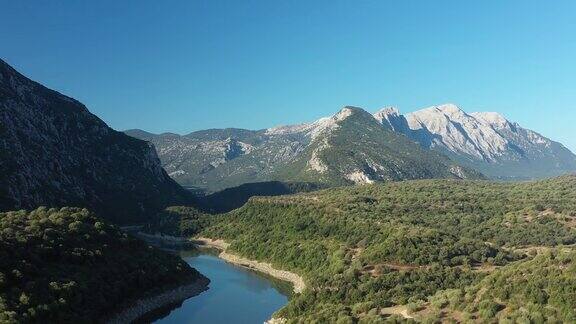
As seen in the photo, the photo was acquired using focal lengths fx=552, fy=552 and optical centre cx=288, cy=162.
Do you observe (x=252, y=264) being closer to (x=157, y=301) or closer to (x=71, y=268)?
(x=157, y=301)

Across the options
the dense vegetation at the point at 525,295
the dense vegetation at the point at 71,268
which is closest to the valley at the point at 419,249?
the dense vegetation at the point at 525,295

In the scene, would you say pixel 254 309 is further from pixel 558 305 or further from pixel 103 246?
pixel 558 305

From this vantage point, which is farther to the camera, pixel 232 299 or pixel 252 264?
pixel 252 264

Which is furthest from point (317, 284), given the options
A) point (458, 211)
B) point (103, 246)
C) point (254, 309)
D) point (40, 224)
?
point (458, 211)

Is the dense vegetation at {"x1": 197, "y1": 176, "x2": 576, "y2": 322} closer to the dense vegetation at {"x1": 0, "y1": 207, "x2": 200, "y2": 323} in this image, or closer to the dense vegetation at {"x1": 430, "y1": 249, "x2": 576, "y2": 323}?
the dense vegetation at {"x1": 430, "y1": 249, "x2": 576, "y2": 323}

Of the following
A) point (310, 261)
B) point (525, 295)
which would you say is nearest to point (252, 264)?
point (310, 261)

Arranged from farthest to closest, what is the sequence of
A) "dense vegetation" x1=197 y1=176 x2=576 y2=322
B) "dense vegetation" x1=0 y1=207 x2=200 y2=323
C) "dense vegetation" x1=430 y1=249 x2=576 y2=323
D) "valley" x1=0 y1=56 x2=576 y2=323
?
1. "dense vegetation" x1=197 y1=176 x2=576 y2=322
2. "dense vegetation" x1=0 y1=207 x2=200 y2=323
3. "valley" x1=0 y1=56 x2=576 y2=323
4. "dense vegetation" x1=430 y1=249 x2=576 y2=323

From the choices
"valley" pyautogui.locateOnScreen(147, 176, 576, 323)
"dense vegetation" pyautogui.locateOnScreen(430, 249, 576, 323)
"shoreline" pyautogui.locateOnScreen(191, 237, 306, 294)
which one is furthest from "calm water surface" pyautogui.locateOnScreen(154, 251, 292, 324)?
"dense vegetation" pyautogui.locateOnScreen(430, 249, 576, 323)
